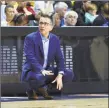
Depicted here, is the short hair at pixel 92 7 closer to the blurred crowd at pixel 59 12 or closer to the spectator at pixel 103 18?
the blurred crowd at pixel 59 12

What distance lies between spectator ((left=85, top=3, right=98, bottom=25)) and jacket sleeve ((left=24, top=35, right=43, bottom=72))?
1.17 metres

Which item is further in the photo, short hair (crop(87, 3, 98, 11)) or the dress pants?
short hair (crop(87, 3, 98, 11))

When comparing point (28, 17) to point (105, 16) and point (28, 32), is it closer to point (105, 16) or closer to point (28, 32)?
point (28, 32)

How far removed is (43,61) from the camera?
6.46 m

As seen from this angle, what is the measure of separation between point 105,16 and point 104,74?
3.27ft

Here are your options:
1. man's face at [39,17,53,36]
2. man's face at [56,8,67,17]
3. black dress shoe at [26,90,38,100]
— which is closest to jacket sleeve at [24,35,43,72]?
man's face at [39,17,53,36]

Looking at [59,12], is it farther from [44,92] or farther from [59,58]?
[44,92]

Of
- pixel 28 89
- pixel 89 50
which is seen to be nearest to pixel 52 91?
pixel 28 89

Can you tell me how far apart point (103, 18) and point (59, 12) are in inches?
30.8

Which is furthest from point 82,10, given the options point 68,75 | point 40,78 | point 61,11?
point 40,78

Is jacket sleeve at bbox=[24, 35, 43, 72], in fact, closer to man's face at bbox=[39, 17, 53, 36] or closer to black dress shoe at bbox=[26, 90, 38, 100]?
man's face at bbox=[39, 17, 53, 36]

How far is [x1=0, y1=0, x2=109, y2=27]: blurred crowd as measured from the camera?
6.88 m

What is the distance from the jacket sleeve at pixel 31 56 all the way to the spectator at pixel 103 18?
1312mm

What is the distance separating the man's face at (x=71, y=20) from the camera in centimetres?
701
